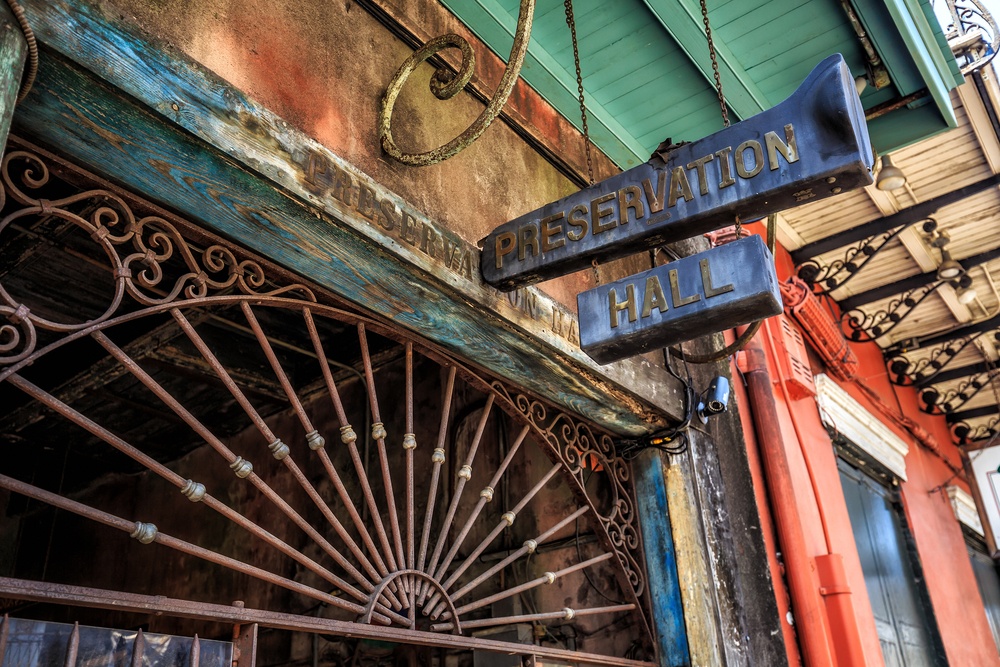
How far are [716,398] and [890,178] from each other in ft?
9.12

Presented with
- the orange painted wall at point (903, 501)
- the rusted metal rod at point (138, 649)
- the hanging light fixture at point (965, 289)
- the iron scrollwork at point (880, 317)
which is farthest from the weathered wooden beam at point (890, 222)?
the rusted metal rod at point (138, 649)

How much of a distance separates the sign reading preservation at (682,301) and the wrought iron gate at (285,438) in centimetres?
83

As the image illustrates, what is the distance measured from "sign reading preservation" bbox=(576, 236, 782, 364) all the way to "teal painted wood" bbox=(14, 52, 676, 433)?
520 millimetres

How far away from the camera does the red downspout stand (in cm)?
478

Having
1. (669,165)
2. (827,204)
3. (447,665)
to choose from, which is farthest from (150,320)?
(827,204)

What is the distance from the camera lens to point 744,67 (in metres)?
4.41

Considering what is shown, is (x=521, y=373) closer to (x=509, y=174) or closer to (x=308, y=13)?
(x=509, y=174)

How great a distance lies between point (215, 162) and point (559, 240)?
1.36m

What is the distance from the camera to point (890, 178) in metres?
6.13

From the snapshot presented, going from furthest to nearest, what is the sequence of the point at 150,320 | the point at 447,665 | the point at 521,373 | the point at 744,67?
1. the point at 447,665
2. the point at 150,320
3. the point at 744,67
4. the point at 521,373

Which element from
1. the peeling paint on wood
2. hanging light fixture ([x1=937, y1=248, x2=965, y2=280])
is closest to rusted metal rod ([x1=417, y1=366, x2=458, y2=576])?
the peeling paint on wood

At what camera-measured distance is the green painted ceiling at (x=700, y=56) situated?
4031mm

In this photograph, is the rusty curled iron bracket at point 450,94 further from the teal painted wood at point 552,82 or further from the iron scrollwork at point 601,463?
the iron scrollwork at point 601,463

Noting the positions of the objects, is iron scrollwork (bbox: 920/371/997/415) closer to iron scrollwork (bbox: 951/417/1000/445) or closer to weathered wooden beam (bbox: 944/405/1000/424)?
weathered wooden beam (bbox: 944/405/1000/424)
